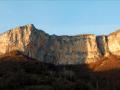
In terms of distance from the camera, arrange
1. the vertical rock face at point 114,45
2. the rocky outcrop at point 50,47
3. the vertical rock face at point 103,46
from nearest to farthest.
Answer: the rocky outcrop at point 50,47 → the vertical rock face at point 114,45 → the vertical rock face at point 103,46

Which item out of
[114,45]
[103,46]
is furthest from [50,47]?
[114,45]

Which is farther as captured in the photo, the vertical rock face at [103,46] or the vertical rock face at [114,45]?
the vertical rock face at [103,46]

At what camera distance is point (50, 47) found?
19988 centimetres

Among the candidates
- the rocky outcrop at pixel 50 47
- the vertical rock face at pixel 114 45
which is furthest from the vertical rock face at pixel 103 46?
the vertical rock face at pixel 114 45

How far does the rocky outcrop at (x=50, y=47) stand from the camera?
18850 cm

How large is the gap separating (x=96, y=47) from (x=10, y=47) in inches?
1472

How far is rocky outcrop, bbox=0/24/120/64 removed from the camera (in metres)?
188

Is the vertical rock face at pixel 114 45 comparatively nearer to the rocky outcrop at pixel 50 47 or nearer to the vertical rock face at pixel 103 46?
the rocky outcrop at pixel 50 47

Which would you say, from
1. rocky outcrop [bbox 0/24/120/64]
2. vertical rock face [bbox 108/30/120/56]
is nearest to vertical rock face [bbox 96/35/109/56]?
rocky outcrop [bbox 0/24/120/64]

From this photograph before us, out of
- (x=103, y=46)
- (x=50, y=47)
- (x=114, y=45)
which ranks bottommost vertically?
(x=103, y=46)

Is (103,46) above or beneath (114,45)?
beneath

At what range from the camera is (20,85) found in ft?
173

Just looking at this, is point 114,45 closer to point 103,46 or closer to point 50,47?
point 103,46

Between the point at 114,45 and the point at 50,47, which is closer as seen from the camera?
the point at 114,45
